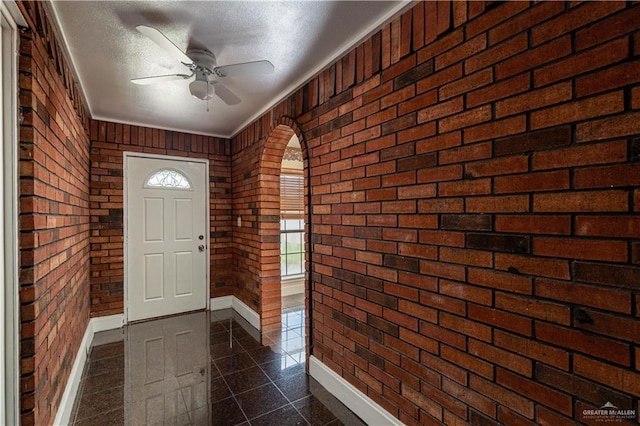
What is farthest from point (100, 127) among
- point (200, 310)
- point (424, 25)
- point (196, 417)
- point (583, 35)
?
point (583, 35)

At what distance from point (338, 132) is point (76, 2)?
1.60 meters

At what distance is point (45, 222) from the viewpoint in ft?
5.12

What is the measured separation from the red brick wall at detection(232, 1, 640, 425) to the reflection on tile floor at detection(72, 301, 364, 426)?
485 mm

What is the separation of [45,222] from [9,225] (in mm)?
284

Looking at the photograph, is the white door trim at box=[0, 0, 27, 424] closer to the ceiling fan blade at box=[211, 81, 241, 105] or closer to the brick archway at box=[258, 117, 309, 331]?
the ceiling fan blade at box=[211, 81, 241, 105]

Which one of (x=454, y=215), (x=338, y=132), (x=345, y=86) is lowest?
(x=454, y=215)

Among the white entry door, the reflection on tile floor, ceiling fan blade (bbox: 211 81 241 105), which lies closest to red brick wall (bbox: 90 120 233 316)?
the white entry door

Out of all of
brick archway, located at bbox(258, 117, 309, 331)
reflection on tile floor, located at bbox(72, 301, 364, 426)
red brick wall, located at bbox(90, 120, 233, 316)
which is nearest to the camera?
reflection on tile floor, located at bbox(72, 301, 364, 426)

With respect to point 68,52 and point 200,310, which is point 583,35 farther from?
point 200,310

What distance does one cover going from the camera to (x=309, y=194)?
244 cm

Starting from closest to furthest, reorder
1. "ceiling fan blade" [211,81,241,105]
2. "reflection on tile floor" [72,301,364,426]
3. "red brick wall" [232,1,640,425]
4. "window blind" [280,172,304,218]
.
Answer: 1. "red brick wall" [232,1,640,425]
2. "reflection on tile floor" [72,301,364,426]
3. "ceiling fan blade" [211,81,241,105]
4. "window blind" [280,172,304,218]

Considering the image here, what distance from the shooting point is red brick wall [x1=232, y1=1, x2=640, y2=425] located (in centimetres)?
95

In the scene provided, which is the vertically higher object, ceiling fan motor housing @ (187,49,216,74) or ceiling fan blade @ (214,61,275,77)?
ceiling fan motor housing @ (187,49,216,74)

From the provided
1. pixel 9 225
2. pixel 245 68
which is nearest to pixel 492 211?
pixel 245 68
